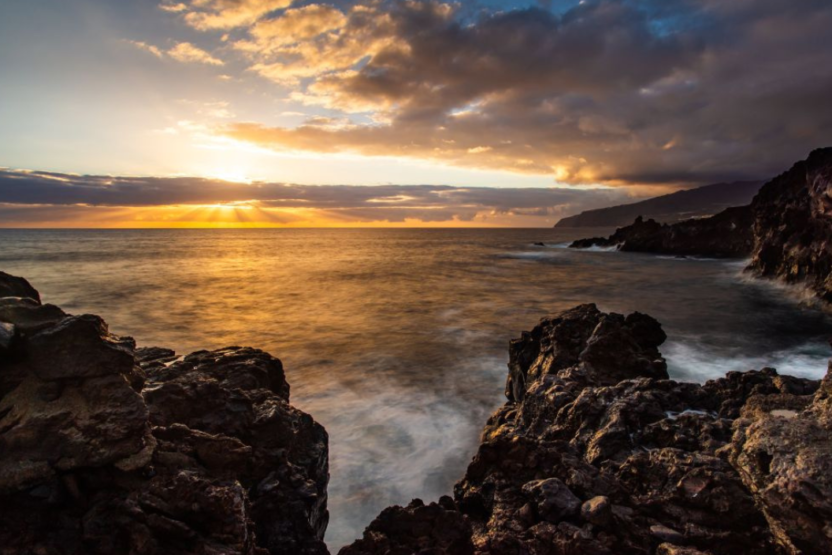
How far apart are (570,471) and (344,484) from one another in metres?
4.94

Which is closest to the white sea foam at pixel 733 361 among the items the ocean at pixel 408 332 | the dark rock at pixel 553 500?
the ocean at pixel 408 332

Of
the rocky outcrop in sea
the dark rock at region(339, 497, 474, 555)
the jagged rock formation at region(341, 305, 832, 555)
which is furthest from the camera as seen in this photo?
the rocky outcrop in sea

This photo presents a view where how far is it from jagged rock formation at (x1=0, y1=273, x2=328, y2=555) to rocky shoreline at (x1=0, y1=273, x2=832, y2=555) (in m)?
0.01

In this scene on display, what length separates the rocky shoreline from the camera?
3.77m

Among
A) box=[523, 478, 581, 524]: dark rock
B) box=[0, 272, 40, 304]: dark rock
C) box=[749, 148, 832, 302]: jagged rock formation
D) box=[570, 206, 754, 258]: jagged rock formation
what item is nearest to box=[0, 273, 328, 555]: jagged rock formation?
box=[0, 272, 40, 304]: dark rock

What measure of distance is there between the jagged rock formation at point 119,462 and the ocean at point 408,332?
7.89 feet

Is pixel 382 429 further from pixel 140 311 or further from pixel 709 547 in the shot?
pixel 140 311

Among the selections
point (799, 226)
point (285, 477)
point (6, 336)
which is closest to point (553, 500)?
point (285, 477)

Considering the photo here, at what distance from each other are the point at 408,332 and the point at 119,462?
16925mm

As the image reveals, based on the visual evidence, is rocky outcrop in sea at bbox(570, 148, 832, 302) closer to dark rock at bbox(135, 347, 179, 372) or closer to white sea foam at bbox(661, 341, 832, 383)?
white sea foam at bbox(661, 341, 832, 383)

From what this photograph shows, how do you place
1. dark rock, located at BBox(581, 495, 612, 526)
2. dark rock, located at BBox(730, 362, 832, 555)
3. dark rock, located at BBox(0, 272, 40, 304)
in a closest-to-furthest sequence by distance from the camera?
dark rock, located at BBox(730, 362, 832, 555) < dark rock, located at BBox(581, 495, 612, 526) < dark rock, located at BBox(0, 272, 40, 304)

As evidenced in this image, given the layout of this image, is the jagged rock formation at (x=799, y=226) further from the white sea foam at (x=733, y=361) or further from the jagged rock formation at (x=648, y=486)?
the jagged rock formation at (x=648, y=486)

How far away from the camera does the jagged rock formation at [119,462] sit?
3.73 m

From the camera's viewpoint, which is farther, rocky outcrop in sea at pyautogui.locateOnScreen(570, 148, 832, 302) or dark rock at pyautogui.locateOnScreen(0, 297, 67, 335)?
rocky outcrop in sea at pyautogui.locateOnScreen(570, 148, 832, 302)
